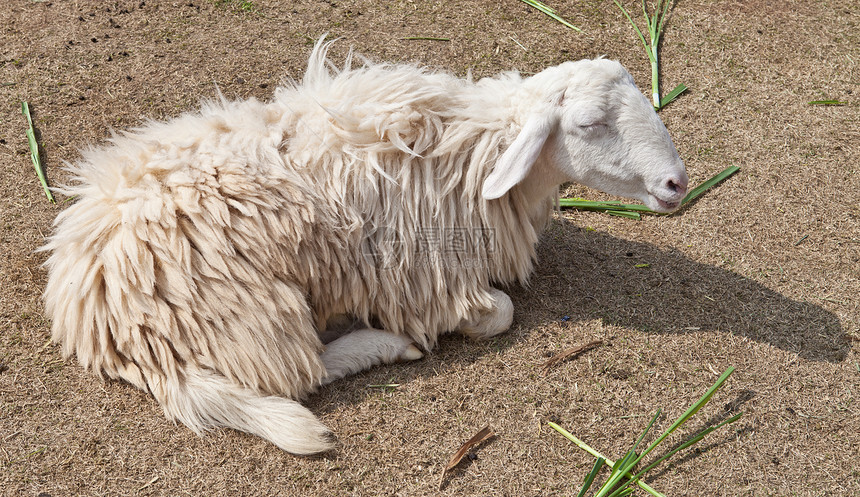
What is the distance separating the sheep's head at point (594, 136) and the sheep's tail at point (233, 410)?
1.24 meters

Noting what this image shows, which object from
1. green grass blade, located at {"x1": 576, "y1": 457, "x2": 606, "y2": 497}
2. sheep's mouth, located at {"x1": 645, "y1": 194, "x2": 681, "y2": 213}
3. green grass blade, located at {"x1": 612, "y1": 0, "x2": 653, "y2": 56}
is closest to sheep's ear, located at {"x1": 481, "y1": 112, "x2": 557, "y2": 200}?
sheep's mouth, located at {"x1": 645, "y1": 194, "x2": 681, "y2": 213}

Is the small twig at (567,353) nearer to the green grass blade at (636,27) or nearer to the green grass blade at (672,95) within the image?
the green grass blade at (672,95)

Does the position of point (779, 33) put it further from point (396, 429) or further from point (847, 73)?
point (396, 429)

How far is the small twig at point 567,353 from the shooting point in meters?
3.49

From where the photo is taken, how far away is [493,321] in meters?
3.57

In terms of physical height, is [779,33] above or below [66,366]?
above

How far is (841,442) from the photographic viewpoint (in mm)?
3234

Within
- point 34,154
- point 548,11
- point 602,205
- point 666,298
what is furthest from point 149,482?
point 548,11

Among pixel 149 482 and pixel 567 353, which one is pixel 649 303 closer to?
pixel 567 353

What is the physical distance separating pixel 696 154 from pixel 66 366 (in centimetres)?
379

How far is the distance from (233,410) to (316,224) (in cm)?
85

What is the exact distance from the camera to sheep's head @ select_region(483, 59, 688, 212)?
127 inches

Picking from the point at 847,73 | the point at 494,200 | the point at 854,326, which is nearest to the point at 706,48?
the point at 847,73

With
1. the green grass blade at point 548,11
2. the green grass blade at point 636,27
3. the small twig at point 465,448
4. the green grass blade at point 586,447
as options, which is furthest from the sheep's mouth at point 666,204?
the green grass blade at point 548,11
